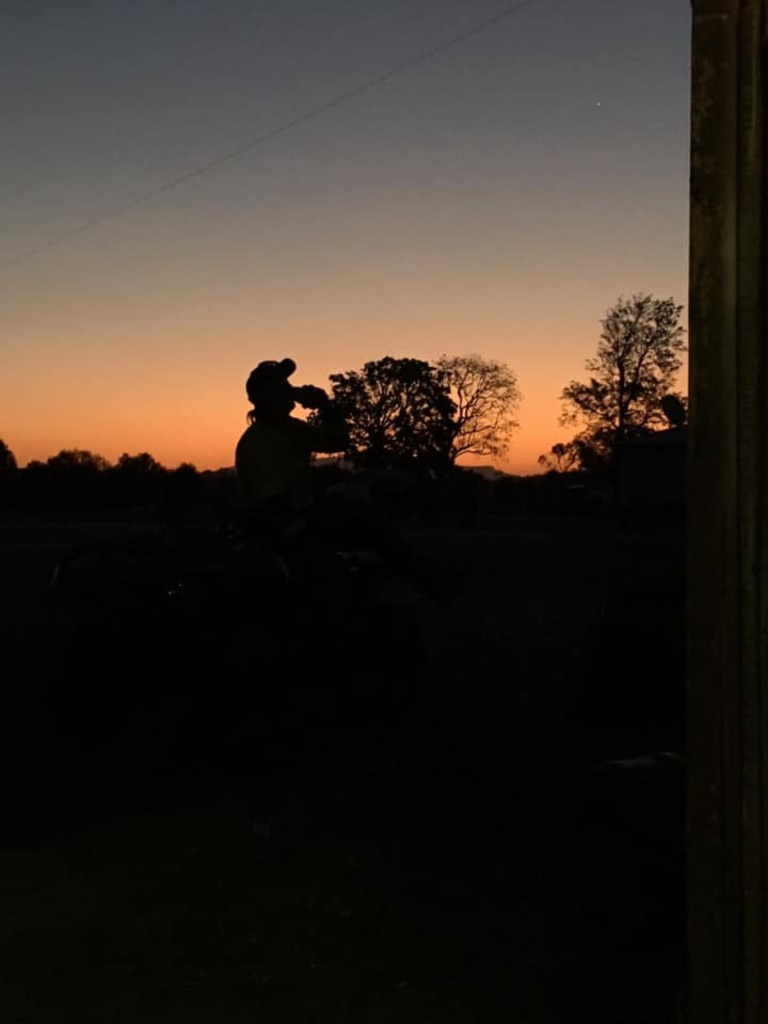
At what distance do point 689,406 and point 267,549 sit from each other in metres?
3.67

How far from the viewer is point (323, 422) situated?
7199mm

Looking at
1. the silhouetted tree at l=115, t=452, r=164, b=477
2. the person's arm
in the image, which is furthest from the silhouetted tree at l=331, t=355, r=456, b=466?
the person's arm

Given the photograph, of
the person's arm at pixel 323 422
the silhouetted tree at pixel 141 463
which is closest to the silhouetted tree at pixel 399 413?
the silhouetted tree at pixel 141 463

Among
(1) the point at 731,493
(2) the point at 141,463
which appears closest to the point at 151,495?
(2) the point at 141,463

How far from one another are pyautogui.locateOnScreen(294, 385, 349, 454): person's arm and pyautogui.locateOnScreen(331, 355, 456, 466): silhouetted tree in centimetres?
8816

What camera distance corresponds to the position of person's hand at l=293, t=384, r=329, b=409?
7216mm

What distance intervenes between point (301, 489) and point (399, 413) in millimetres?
96424

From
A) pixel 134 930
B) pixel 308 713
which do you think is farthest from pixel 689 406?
pixel 308 713

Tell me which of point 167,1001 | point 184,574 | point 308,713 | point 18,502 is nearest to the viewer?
point 167,1001

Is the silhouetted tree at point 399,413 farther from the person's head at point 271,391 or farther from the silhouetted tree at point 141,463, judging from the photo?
the person's head at point 271,391

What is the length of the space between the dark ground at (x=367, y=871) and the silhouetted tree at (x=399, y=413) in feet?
292

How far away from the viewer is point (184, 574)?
597 cm

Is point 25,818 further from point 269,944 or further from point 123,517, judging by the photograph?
point 123,517

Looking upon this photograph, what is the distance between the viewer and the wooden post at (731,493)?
284 centimetres
